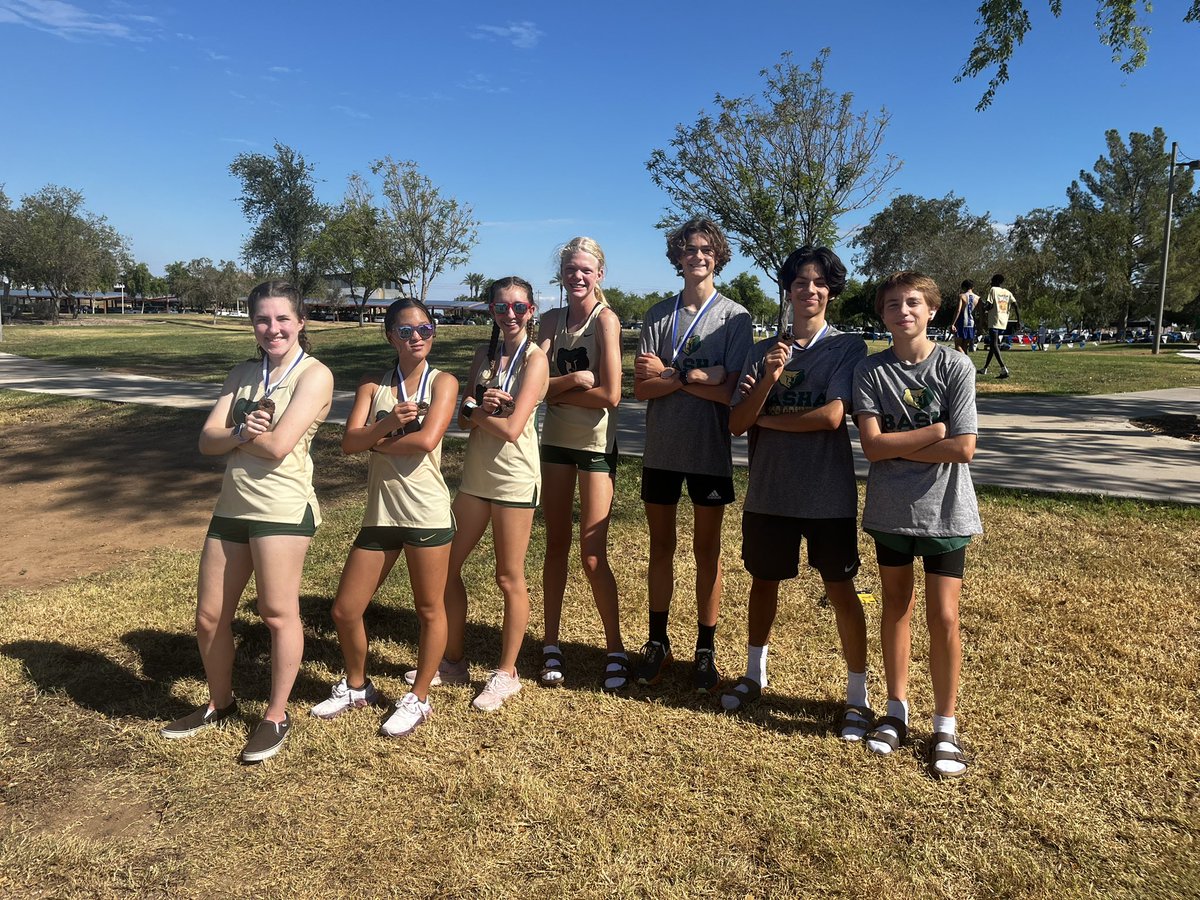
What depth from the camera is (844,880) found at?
243cm

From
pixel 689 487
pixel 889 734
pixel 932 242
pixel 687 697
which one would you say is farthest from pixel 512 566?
pixel 932 242

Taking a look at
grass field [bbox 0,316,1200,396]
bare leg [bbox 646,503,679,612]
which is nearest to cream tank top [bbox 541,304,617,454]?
bare leg [bbox 646,503,679,612]

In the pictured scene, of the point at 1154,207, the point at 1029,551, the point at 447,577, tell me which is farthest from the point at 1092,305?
the point at 447,577

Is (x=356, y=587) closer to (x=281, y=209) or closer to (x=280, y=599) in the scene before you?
(x=280, y=599)

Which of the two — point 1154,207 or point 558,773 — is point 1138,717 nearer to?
point 558,773

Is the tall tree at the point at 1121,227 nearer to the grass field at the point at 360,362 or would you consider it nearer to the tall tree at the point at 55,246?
the grass field at the point at 360,362

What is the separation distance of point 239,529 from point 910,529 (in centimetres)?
250

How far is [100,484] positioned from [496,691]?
6.14 meters

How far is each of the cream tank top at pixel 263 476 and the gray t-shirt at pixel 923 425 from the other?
2140mm

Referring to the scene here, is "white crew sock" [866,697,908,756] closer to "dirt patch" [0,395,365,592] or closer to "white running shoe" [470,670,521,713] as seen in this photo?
"white running shoe" [470,670,521,713]

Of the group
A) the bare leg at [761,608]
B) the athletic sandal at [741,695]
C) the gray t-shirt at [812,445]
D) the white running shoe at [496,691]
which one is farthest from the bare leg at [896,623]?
the white running shoe at [496,691]

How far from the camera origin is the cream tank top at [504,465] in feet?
11.0

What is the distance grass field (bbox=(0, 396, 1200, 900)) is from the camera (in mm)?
2479

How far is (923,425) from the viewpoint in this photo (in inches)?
116
